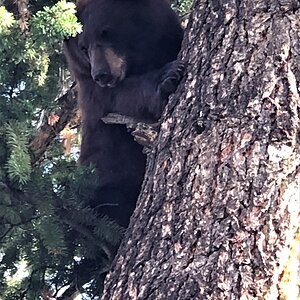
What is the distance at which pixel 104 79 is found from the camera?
3.72 m

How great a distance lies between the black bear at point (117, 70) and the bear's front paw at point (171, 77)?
1.22 feet

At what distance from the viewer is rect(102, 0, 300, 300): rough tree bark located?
2035 mm

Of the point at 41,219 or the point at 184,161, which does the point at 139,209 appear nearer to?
the point at 184,161

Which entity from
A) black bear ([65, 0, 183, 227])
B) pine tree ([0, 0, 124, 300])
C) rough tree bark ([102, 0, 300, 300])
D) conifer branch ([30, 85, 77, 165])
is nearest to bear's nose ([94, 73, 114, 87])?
black bear ([65, 0, 183, 227])

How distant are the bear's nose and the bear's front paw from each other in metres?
0.49

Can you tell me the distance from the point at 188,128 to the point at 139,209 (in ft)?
1.03

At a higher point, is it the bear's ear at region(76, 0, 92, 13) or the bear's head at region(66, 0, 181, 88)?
the bear's ear at region(76, 0, 92, 13)

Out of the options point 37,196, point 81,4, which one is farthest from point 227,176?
point 81,4

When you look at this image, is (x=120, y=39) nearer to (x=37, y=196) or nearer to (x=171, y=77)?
(x=171, y=77)

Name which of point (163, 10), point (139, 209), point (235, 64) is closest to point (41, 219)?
point (139, 209)

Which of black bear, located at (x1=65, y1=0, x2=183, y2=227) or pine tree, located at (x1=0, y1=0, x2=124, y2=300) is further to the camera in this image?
black bear, located at (x1=65, y1=0, x2=183, y2=227)

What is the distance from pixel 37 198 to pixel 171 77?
78cm

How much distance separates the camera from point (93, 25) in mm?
3922

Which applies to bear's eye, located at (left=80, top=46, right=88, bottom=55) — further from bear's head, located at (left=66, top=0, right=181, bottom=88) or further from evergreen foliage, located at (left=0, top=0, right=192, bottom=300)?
evergreen foliage, located at (left=0, top=0, right=192, bottom=300)
